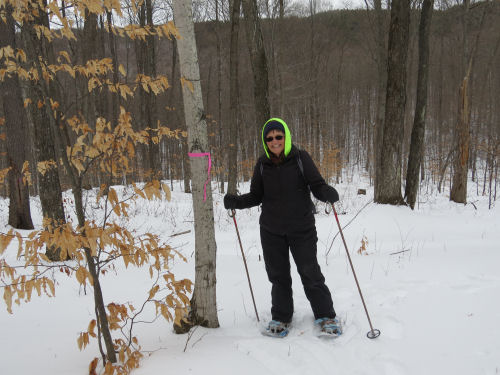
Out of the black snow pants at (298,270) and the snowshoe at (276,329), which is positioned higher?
the black snow pants at (298,270)

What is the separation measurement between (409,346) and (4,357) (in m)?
3.24

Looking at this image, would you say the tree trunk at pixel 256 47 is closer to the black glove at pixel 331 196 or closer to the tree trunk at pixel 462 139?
the black glove at pixel 331 196

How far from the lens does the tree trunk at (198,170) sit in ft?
7.73

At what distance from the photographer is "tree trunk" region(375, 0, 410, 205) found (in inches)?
270

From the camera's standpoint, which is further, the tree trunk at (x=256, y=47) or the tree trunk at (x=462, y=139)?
the tree trunk at (x=462, y=139)

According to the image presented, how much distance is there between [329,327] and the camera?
2.70 m

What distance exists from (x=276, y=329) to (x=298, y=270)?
546 millimetres

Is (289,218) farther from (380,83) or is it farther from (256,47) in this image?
(380,83)

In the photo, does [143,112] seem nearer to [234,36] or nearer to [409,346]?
[234,36]

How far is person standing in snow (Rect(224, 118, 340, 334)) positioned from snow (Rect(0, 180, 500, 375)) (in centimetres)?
21

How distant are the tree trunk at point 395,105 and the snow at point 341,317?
92.2 inches

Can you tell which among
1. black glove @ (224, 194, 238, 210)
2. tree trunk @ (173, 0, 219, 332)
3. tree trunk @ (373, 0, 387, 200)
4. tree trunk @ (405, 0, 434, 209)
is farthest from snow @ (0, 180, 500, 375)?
tree trunk @ (373, 0, 387, 200)

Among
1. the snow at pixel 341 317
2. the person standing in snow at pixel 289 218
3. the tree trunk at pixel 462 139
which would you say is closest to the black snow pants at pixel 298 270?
the person standing in snow at pixel 289 218

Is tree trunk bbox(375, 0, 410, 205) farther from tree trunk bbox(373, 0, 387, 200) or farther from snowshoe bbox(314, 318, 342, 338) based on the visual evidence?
snowshoe bbox(314, 318, 342, 338)
